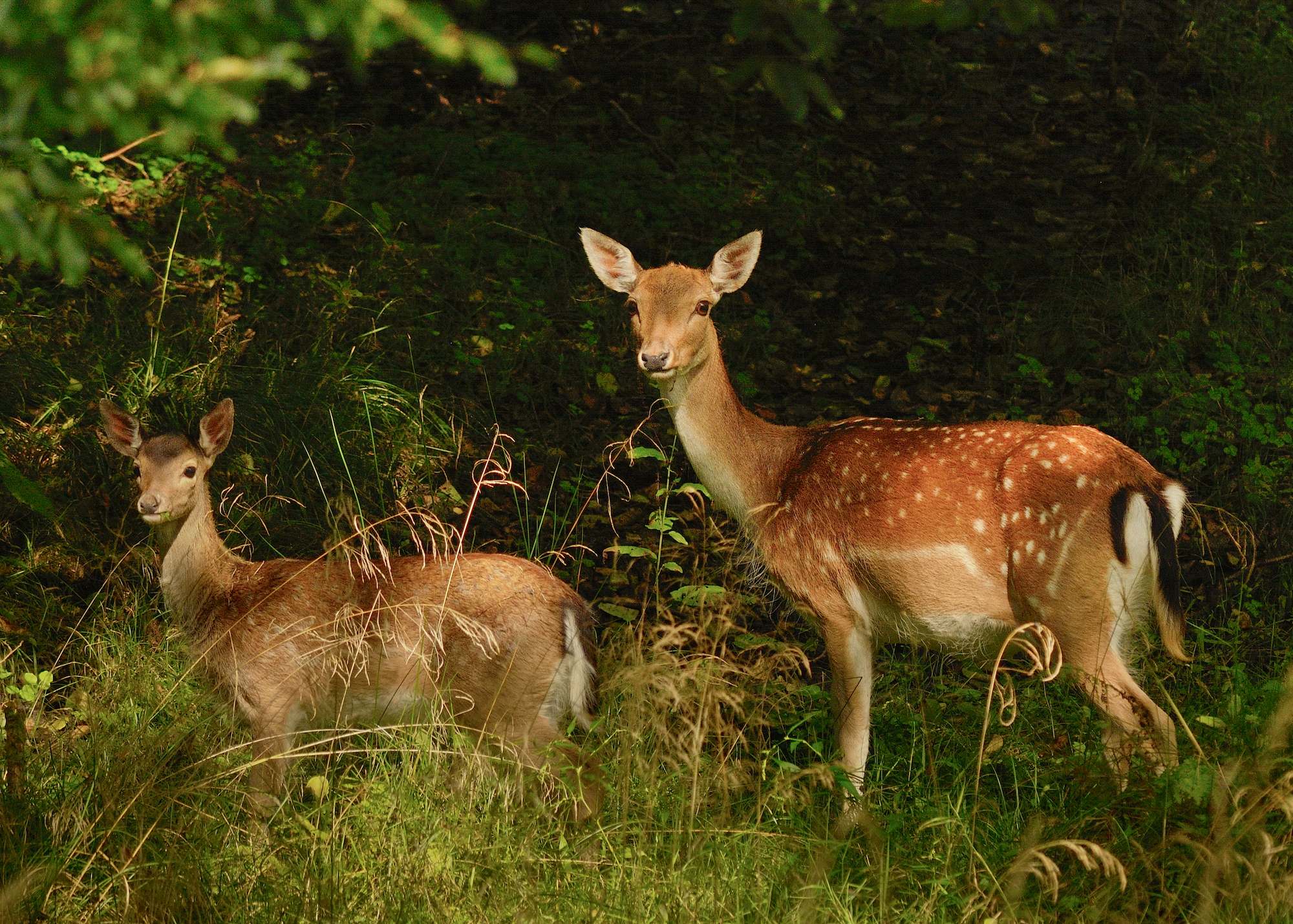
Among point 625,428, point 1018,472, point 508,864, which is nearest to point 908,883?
point 508,864

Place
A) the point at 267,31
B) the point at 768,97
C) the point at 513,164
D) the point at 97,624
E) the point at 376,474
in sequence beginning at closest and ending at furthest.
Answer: the point at 267,31, the point at 97,624, the point at 376,474, the point at 513,164, the point at 768,97

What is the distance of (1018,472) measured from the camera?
16.4 ft

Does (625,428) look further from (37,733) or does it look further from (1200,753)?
(1200,753)

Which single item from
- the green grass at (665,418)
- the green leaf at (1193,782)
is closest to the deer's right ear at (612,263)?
the green grass at (665,418)

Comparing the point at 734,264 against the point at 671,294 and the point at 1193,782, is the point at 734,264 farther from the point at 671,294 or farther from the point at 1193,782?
the point at 1193,782

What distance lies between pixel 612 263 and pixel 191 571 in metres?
2.09

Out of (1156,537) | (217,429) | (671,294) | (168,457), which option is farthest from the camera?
(671,294)

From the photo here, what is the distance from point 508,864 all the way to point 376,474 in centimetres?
289

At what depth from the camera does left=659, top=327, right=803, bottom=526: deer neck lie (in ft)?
18.5

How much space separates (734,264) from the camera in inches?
231

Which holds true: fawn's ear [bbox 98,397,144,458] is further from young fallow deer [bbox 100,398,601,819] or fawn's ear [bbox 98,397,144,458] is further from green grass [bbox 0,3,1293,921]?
green grass [bbox 0,3,1293,921]

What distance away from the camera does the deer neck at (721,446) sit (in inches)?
222

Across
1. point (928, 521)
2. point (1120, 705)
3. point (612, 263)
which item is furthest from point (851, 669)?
point (612, 263)

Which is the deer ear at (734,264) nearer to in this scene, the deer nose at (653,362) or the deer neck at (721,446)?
the deer neck at (721,446)
